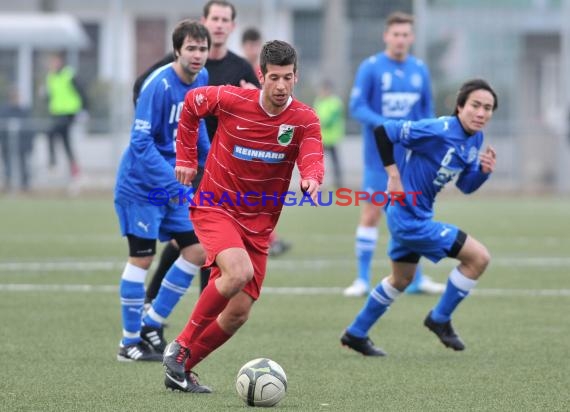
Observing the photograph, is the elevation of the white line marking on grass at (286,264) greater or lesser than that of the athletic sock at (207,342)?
lesser

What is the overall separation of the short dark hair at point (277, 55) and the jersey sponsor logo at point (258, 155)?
41cm

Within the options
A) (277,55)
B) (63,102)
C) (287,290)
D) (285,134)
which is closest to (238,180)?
(285,134)

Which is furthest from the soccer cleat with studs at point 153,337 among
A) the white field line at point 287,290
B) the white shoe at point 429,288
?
the white shoe at point 429,288

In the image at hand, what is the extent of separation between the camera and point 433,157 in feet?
24.9

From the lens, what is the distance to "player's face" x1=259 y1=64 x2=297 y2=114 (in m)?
6.07

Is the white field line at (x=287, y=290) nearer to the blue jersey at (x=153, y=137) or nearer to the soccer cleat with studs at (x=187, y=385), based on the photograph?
the blue jersey at (x=153, y=137)

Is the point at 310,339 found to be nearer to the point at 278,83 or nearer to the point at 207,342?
the point at 207,342

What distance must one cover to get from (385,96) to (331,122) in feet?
46.1

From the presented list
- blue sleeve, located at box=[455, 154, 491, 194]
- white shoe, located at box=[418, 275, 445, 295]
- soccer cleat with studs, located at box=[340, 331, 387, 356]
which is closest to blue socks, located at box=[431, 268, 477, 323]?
soccer cleat with studs, located at box=[340, 331, 387, 356]

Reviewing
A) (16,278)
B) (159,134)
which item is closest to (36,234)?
(16,278)

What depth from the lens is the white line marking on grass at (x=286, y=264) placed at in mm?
11789

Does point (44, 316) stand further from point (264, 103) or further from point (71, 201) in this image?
point (71, 201)

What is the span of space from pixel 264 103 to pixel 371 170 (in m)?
4.24

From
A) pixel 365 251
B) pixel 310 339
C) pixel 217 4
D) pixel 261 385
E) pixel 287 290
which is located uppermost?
pixel 217 4
